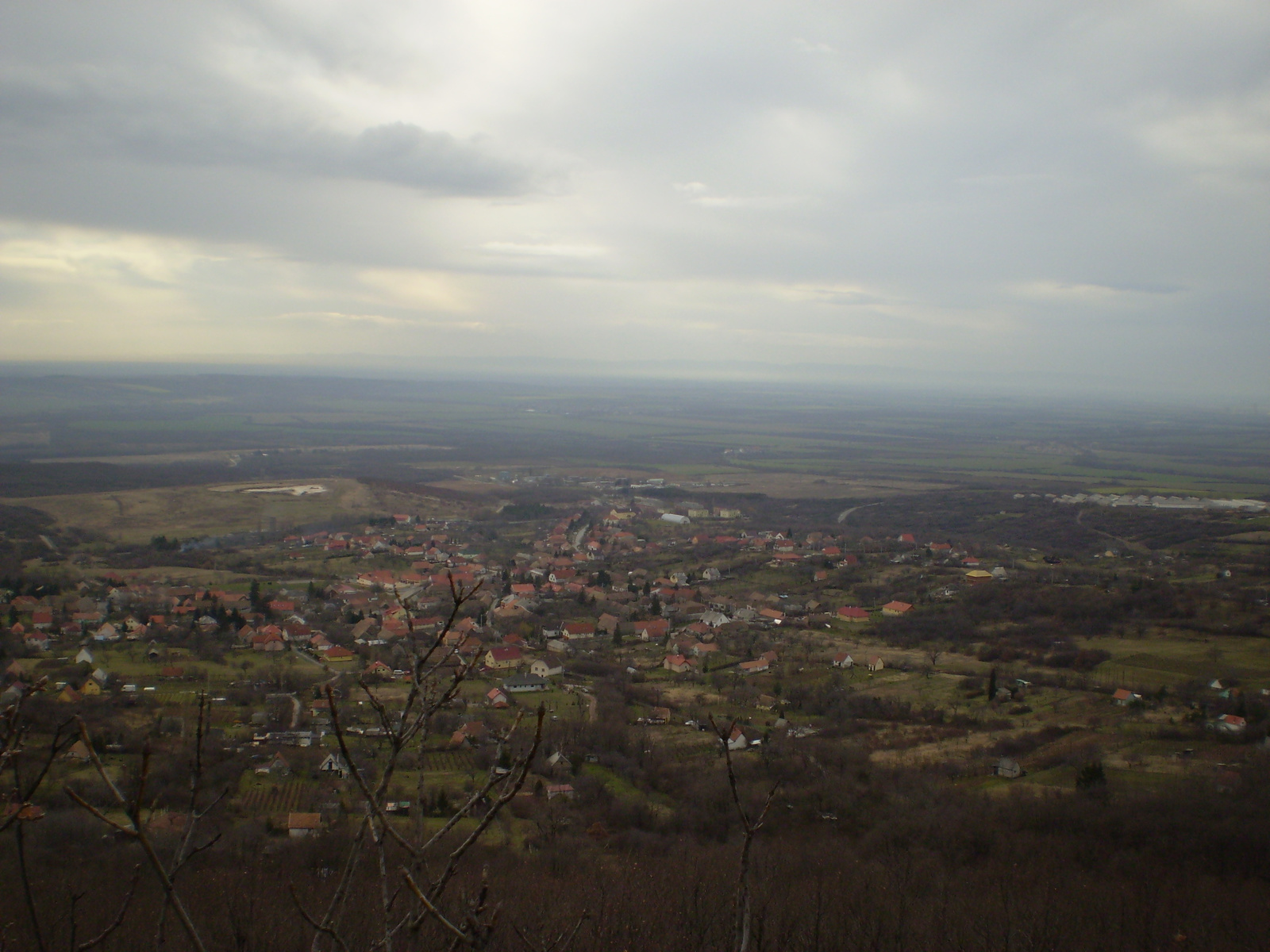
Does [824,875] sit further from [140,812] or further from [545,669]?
[545,669]

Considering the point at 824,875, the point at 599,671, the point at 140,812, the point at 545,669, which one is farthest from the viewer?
the point at 599,671

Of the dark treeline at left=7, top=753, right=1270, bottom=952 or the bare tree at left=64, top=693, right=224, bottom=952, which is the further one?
the dark treeline at left=7, top=753, right=1270, bottom=952

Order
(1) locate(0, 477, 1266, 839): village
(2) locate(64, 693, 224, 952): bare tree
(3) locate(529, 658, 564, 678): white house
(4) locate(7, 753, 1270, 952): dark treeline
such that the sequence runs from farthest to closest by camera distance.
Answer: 1. (3) locate(529, 658, 564, 678): white house
2. (1) locate(0, 477, 1266, 839): village
3. (4) locate(7, 753, 1270, 952): dark treeline
4. (2) locate(64, 693, 224, 952): bare tree

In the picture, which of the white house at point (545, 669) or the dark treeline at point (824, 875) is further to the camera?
the white house at point (545, 669)

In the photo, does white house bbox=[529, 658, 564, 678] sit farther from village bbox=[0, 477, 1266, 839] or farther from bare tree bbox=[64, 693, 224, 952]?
bare tree bbox=[64, 693, 224, 952]

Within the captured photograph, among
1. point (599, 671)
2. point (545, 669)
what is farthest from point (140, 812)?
point (599, 671)

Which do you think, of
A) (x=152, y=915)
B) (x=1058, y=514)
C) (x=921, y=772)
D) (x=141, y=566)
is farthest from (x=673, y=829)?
(x=1058, y=514)

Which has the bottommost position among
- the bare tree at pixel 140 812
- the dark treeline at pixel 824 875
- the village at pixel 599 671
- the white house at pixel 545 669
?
the white house at pixel 545 669

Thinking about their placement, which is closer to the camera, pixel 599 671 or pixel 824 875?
pixel 824 875

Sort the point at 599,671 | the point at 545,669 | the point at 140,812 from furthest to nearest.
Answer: the point at 599,671 → the point at 545,669 → the point at 140,812

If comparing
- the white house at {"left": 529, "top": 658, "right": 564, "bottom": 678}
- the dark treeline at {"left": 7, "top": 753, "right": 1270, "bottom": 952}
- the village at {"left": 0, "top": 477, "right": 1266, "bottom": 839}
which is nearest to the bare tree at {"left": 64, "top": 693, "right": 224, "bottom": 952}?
the dark treeline at {"left": 7, "top": 753, "right": 1270, "bottom": 952}

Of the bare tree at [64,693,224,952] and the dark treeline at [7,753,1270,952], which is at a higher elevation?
the bare tree at [64,693,224,952]

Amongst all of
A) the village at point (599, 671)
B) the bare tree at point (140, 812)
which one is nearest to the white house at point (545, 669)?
the village at point (599, 671)

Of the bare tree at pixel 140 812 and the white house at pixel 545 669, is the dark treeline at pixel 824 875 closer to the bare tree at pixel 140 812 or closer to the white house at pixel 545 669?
the bare tree at pixel 140 812
